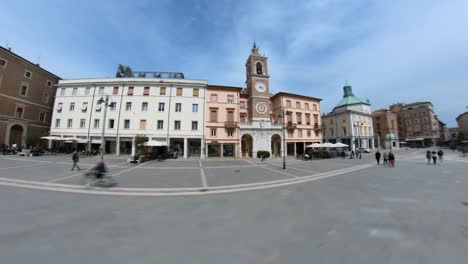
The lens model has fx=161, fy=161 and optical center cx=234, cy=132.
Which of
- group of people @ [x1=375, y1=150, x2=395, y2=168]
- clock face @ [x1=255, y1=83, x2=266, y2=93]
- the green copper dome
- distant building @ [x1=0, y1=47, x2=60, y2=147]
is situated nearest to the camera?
group of people @ [x1=375, y1=150, x2=395, y2=168]

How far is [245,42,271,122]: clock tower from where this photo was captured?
2891 cm

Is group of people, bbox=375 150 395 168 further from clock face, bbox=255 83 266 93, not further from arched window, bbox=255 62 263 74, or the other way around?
arched window, bbox=255 62 263 74

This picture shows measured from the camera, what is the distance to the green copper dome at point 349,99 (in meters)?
46.8

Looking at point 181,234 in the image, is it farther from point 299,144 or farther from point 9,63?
point 9,63

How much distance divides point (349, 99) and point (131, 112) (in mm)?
55145

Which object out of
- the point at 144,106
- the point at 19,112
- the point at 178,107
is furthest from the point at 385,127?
the point at 19,112

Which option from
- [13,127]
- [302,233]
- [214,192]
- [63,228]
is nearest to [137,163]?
[214,192]

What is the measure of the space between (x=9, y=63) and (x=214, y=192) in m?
40.0

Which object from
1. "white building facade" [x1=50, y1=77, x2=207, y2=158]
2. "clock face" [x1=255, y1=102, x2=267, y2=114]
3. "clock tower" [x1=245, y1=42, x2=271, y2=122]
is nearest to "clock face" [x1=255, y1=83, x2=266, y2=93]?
"clock tower" [x1=245, y1=42, x2=271, y2=122]

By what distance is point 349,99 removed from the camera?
47.4 m

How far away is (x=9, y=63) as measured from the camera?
24.8 m

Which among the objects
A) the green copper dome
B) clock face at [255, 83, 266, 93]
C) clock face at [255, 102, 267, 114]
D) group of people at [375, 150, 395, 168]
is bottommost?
group of people at [375, 150, 395, 168]

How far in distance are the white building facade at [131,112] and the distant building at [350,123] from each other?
108 ft

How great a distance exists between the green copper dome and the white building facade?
42.8 metres
